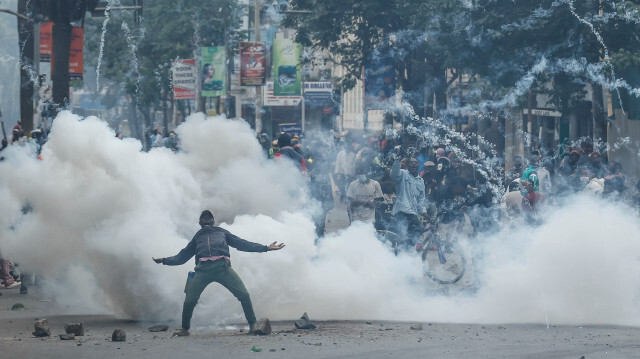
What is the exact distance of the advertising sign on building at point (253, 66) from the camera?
3831 centimetres

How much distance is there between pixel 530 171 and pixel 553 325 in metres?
6.39

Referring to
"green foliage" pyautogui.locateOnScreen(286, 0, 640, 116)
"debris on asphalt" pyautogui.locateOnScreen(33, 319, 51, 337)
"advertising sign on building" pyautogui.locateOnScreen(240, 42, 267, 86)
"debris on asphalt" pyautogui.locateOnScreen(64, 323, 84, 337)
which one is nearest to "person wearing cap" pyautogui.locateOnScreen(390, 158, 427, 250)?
"green foliage" pyautogui.locateOnScreen(286, 0, 640, 116)

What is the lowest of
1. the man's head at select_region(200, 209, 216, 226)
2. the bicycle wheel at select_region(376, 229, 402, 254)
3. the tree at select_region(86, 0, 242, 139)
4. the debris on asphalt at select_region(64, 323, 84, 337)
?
the debris on asphalt at select_region(64, 323, 84, 337)

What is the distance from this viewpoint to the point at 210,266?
10.5 m

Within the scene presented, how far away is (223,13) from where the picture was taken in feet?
153

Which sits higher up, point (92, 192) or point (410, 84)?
point (410, 84)

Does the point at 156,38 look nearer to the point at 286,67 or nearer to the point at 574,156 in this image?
the point at 286,67

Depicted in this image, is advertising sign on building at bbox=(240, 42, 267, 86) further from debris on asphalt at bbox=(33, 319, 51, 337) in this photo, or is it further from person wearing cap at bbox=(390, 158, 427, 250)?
debris on asphalt at bbox=(33, 319, 51, 337)

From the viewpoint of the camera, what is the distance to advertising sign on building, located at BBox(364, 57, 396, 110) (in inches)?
1208

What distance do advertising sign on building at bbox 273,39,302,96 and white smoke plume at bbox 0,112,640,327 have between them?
2557 centimetres

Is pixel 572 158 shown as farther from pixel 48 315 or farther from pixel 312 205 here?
pixel 48 315

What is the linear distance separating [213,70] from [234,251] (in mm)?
30324

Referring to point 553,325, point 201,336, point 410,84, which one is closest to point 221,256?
point 201,336

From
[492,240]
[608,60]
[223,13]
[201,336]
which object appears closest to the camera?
[201,336]
